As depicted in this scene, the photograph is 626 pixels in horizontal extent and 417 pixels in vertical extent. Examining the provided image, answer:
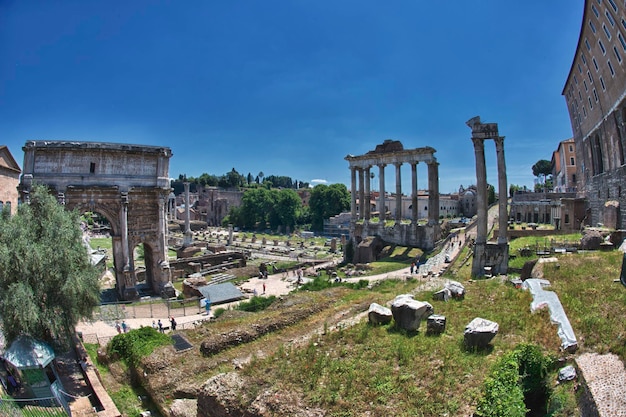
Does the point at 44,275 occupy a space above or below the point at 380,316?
above

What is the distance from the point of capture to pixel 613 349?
334 inches

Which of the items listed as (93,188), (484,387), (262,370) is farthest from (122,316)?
(484,387)

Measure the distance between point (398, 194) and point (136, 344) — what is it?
1314 inches

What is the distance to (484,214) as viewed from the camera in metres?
24.5

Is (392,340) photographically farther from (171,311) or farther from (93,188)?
(93,188)

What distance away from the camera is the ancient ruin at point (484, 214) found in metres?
23.0

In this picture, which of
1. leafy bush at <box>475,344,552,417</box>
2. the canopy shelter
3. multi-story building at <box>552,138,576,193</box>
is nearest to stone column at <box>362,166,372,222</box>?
multi-story building at <box>552,138,576,193</box>

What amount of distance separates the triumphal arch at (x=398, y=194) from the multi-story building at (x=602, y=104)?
14.0 meters

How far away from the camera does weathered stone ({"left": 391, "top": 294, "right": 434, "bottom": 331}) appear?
11.2m

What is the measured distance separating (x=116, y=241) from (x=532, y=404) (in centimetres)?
2647

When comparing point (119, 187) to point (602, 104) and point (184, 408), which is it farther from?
point (602, 104)

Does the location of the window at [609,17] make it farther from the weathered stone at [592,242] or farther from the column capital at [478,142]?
the weathered stone at [592,242]

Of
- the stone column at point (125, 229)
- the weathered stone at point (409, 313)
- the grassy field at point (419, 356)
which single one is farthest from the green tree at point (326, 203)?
the weathered stone at point (409, 313)

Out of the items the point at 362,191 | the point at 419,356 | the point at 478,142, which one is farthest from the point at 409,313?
the point at 362,191
